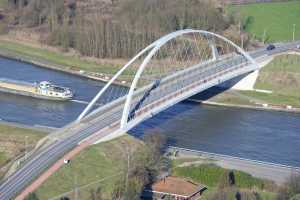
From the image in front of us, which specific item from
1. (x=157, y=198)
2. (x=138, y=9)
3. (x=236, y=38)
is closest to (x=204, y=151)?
(x=157, y=198)

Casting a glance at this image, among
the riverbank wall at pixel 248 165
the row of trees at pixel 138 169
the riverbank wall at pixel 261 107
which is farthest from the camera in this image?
the riverbank wall at pixel 261 107

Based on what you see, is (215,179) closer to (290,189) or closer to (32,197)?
(290,189)

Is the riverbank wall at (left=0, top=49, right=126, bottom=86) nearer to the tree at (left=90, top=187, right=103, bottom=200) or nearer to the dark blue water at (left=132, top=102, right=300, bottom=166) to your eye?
the dark blue water at (left=132, top=102, right=300, bottom=166)

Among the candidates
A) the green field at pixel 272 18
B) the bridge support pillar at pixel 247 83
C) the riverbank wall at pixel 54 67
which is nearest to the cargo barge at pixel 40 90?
the riverbank wall at pixel 54 67

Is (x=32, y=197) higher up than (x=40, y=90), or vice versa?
(x=40, y=90)

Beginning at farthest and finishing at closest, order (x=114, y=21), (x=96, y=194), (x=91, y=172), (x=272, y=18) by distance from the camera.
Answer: (x=272, y=18)
(x=114, y=21)
(x=91, y=172)
(x=96, y=194)

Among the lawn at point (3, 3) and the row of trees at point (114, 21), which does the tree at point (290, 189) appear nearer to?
the row of trees at point (114, 21)

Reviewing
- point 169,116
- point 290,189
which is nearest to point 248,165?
point 290,189
